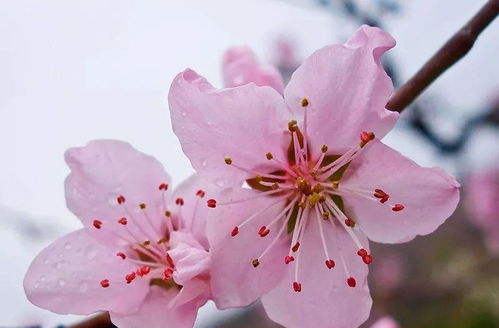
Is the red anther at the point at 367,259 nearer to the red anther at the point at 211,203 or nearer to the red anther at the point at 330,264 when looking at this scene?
the red anther at the point at 330,264

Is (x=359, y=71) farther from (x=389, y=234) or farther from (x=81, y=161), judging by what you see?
(x=81, y=161)

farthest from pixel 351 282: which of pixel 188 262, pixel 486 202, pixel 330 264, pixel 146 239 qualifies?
pixel 486 202

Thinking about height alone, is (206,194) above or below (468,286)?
above

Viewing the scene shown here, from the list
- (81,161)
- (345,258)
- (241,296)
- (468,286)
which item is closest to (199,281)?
(241,296)

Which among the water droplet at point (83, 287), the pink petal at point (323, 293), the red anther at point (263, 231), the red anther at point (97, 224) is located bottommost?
the pink petal at point (323, 293)

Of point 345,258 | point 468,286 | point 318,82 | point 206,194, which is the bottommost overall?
point 468,286

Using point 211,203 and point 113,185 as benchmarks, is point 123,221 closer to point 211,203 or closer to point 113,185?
point 113,185

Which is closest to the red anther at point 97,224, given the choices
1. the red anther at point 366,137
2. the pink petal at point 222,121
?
the pink petal at point 222,121
